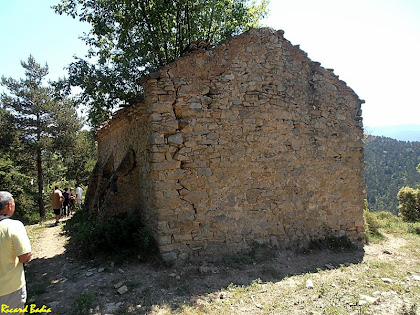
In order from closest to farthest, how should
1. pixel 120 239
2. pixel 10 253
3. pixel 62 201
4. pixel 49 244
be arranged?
pixel 10 253
pixel 120 239
pixel 49 244
pixel 62 201

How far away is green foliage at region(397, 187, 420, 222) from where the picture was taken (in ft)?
56.6

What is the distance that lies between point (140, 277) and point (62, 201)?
25.8ft

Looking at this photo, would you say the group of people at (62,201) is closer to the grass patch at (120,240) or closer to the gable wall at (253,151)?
the grass patch at (120,240)

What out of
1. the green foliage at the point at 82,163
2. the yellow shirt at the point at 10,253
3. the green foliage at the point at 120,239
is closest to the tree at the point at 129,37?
the green foliage at the point at 120,239

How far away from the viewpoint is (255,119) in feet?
21.4

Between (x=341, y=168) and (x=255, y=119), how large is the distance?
10.2 feet

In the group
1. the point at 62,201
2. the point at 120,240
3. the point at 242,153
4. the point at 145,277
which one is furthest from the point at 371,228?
the point at 62,201

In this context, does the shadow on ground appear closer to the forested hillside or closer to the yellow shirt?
the yellow shirt

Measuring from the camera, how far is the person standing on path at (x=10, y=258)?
2869mm

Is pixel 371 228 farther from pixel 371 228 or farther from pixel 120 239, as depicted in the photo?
pixel 120 239

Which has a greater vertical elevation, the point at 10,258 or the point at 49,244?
the point at 10,258

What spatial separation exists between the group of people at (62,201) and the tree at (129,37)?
3.47 meters

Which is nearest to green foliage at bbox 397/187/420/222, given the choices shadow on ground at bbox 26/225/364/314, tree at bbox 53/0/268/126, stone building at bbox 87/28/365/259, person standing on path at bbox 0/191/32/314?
stone building at bbox 87/28/365/259

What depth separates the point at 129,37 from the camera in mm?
9203
